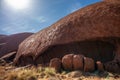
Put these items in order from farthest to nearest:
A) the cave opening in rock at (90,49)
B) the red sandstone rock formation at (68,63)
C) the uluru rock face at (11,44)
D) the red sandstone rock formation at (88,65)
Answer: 1. the uluru rock face at (11,44)
2. the cave opening in rock at (90,49)
3. the red sandstone rock formation at (68,63)
4. the red sandstone rock formation at (88,65)

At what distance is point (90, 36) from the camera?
11398 mm

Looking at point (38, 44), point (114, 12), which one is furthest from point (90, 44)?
point (38, 44)

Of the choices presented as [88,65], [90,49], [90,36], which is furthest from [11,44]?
[88,65]

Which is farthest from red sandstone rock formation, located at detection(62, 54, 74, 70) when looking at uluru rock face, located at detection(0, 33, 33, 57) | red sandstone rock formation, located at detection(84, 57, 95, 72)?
uluru rock face, located at detection(0, 33, 33, 57)

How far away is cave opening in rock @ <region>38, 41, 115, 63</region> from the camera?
438 inches

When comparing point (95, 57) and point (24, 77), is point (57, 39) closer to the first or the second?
point (95, 57)

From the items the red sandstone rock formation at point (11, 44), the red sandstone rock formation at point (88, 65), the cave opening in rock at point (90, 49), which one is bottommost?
the red sandstone rock formation at point (88, 65)

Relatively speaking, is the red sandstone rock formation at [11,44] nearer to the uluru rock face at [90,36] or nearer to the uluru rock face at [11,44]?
the uluru rock face at [11,44]

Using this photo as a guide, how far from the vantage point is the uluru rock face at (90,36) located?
36.1 ft

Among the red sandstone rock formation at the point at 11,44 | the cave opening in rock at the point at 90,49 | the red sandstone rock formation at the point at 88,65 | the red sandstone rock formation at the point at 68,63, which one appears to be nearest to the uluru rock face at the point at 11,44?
the red sandstone rock formation at the point at 11,44

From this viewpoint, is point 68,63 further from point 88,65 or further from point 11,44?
point 11,44

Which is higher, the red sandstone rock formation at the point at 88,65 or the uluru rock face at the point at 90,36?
the uluru rock face at the point at 90,36

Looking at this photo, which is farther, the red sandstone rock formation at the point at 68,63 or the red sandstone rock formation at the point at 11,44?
the red sandstone rock formation at the point at 11,44

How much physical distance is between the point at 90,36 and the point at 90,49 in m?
0.89
